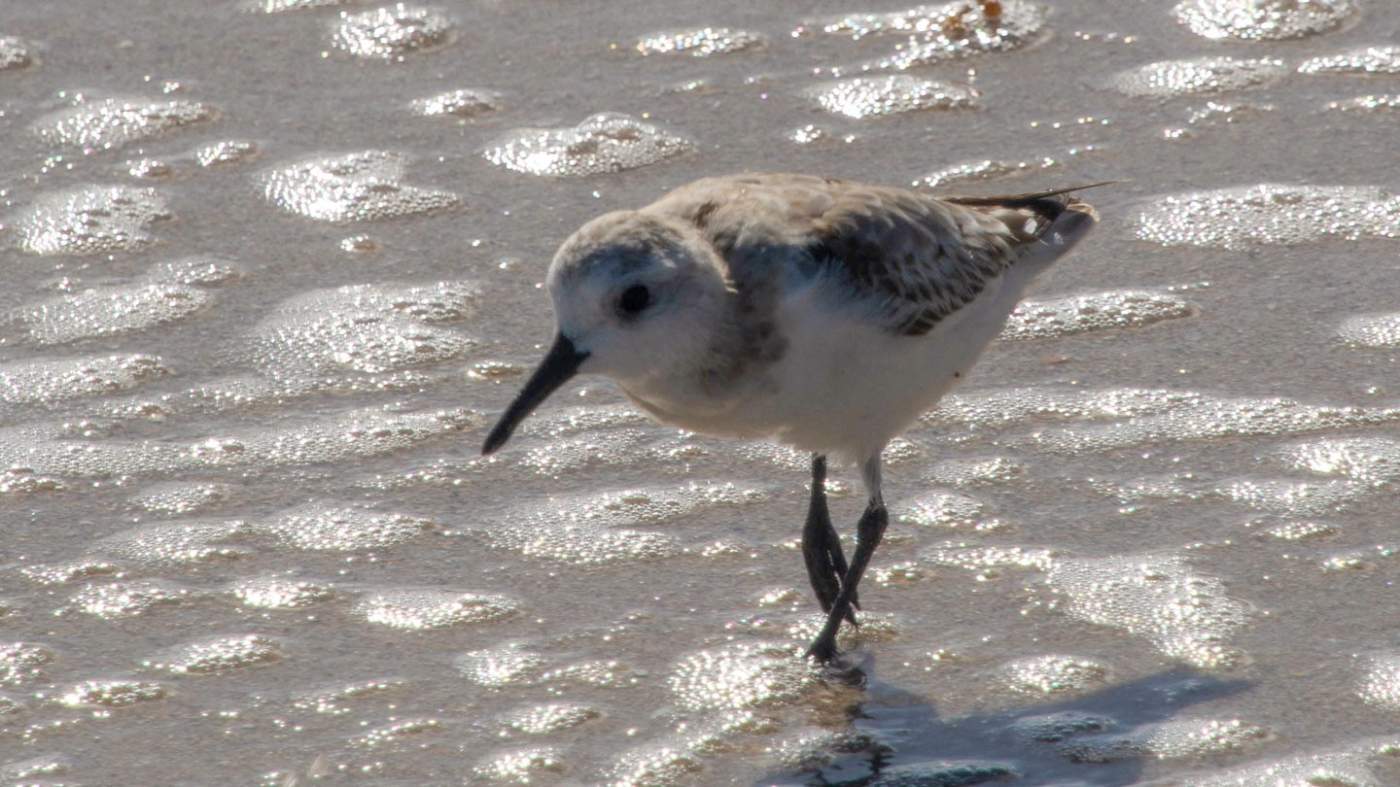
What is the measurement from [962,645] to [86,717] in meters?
Result: 1.80

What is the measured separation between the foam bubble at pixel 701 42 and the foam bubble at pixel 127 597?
289cm

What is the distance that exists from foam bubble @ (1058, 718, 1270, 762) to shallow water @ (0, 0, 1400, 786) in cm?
1

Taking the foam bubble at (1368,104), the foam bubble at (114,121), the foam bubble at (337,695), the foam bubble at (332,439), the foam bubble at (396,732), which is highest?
the foam bubble at (114,121)

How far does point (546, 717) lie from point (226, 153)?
2.84 metres

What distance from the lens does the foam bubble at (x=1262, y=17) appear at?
6.71m

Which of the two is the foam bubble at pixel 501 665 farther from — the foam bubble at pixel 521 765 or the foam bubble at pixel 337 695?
the foam bubble at pixel 521 765

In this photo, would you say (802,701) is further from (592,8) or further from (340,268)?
(592,8)

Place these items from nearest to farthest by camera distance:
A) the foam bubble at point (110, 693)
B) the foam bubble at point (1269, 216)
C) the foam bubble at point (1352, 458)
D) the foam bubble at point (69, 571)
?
the foam bubble at point (110, 693)
the foam bubble at point (69, 571)
the foam bubble at point (1352, 458)
the foam bubble at point (1269, 216)

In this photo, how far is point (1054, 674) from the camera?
4215 millimetres

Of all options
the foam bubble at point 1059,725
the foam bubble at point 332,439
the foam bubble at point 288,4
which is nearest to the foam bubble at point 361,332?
the foam bubble at point 332,439

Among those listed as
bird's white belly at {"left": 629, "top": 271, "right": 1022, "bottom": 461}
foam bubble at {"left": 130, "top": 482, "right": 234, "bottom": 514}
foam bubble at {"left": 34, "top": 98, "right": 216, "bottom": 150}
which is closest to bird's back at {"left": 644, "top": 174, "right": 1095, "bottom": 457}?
bird's white belly at {"left": 629, "top": 271, "right": 1022, "bottom": 461}

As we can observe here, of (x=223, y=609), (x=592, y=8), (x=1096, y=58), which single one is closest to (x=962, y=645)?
(x=223, y=609)

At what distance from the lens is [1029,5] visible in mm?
6934

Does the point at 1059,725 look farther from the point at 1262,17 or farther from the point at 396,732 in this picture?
the point at 1262,17
